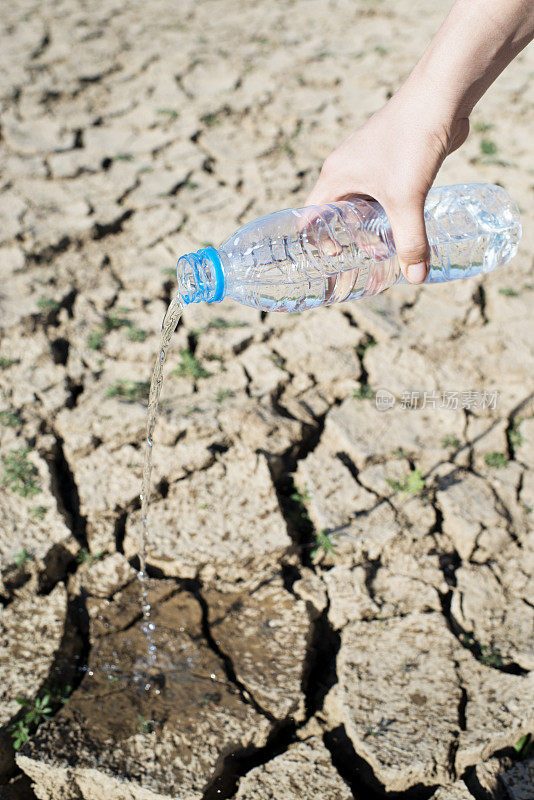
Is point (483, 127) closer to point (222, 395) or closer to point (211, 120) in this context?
point (211, 120)

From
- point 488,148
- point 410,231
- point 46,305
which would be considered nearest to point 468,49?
point 410,231

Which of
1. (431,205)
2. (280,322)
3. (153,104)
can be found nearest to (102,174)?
(153,104)

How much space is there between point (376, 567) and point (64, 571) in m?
0.94

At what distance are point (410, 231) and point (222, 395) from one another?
1.15m

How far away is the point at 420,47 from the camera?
4738 millimetres

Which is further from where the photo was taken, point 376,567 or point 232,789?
point 376,567

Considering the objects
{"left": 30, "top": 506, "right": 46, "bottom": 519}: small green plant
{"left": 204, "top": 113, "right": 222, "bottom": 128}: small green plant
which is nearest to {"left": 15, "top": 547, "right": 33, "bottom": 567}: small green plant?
{"left": 30, "top": 506, "right": 46, "bottom": 519}: small green plant

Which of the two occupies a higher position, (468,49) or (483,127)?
(468,49)

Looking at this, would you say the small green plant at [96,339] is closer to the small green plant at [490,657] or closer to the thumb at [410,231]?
the thumb at [410,231]

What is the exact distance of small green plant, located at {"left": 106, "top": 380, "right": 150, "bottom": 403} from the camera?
100 inches

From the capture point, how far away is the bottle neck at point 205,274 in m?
1.59

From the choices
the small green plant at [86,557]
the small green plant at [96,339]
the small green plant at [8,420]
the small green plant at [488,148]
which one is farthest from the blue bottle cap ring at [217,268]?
the small green plant at [488,148]

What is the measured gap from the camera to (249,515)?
2.25 meters

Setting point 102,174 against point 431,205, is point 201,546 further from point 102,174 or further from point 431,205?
point 102,174
